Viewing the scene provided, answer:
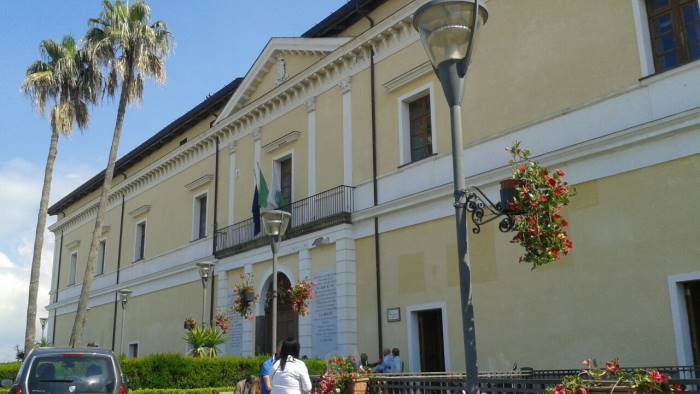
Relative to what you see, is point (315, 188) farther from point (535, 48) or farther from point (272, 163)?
point (535, 48)

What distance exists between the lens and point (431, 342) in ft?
53.4

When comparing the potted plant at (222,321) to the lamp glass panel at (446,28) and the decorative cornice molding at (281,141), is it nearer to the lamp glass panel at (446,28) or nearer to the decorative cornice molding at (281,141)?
the decorative cornice molding at (281,141)

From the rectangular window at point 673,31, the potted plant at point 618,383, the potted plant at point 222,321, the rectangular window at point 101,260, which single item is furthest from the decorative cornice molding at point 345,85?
the rectangular window at point 101,260

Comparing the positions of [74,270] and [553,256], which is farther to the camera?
[74,270]

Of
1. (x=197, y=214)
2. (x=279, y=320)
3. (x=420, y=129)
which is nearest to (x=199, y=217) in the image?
(x=197, y=214)

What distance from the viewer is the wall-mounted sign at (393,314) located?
16703mm

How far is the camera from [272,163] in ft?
74.1

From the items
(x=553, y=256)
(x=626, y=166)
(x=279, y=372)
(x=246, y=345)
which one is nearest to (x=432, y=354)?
(x=626, y=166)

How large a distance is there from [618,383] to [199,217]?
76.1ft

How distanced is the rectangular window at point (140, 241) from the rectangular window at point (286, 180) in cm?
1169

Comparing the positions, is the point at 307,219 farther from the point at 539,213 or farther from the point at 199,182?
the point at 539,213

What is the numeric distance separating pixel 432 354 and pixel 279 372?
9.70 metres

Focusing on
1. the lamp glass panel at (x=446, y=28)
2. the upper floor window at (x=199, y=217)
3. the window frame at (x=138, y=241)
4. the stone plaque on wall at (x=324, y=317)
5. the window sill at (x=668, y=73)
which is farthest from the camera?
the window frame at (x=138, y=241)

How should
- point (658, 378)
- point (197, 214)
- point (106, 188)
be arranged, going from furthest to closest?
point (197, 214)
point (106, 188)
point (658, 378)
